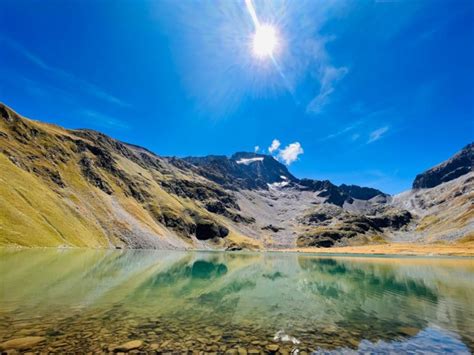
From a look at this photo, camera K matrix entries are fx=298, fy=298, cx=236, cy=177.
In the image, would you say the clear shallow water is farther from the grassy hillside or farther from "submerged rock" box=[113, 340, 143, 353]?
the grassy hillside

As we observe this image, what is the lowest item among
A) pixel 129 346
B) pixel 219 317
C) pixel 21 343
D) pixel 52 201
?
pixel 129 346

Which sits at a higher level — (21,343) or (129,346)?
(21,343)

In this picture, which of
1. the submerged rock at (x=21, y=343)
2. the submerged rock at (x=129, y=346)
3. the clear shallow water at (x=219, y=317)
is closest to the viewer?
the submerged rock at (x=21, y=343)

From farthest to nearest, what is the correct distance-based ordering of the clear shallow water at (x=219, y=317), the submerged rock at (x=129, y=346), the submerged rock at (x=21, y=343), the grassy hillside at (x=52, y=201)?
the grassy hillside at (x=52, y=201) < the clear shallow water at (x=219, y=317) < the submerged rock at (x=129, y=346) < the submerged rock at (x=21, y=343)

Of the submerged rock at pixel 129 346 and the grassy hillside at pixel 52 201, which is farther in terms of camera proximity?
the grassy hillside at pixel 52 201

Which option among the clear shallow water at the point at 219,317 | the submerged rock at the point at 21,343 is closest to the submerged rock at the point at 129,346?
the clear shallow water at the point at 219,317

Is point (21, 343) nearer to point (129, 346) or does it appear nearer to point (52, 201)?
point (129, 346)

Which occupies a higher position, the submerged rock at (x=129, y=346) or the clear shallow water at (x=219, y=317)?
the clear shallow water at (x=219, y=317)

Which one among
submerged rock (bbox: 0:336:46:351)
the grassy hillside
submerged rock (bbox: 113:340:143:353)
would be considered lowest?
submerged rock (bbox: 113:340:143:353)

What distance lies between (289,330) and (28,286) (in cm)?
3103

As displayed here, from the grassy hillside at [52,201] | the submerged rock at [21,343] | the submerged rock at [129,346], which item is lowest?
the submerged rock at [129,346]

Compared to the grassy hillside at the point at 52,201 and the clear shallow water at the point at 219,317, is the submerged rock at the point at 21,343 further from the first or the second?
the grassy hillside at the point at 52,201

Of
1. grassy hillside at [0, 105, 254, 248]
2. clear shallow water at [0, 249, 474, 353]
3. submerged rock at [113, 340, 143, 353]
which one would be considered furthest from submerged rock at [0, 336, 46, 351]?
grassy hillside at [0, 105, 254, 248]

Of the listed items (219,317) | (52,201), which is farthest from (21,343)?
Result: (52,201)
